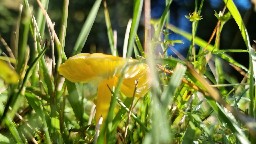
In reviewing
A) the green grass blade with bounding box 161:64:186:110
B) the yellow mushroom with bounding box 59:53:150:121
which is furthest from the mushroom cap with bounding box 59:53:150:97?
the green grass blade with bounding box 161:64:186:110

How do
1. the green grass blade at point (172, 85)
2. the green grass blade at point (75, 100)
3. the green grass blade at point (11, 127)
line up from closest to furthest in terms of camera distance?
the green grass blade at point (172, 85), the green grass blade at point (11, 127), the green grass blade at point (75, 100)

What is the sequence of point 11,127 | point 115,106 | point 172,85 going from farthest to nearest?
point 115,106 → point 11,127 → point 172,85

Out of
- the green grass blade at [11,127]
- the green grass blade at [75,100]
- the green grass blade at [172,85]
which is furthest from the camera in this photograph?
the green grass blade at [75,100]

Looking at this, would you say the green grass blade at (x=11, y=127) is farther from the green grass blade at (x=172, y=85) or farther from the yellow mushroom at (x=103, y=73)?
the green grass blade at (x=172, y=85)

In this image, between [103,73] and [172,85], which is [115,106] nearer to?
[103,73]

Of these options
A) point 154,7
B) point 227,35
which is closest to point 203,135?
point 227,35

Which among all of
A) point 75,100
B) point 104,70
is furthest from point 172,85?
point 75,100

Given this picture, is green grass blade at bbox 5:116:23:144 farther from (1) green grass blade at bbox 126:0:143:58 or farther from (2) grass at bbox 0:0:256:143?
(1) green grass blade at bbox 126:0:143:58

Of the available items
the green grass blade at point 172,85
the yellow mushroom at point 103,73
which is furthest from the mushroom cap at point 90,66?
the green grass blade at point 172,85
